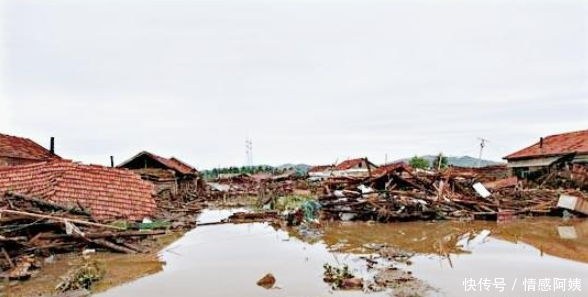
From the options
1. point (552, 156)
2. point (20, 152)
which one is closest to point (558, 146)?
point (552, 156)

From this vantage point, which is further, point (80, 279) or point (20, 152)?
point (20, 152)

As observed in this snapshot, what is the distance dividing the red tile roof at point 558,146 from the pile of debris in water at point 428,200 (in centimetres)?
708

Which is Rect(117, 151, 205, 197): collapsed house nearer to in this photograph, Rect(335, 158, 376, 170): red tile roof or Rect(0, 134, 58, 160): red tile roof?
Rect(0, 134, 58, 160): red tile roof

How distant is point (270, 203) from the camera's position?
26609 mm

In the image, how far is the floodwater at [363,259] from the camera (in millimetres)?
8656

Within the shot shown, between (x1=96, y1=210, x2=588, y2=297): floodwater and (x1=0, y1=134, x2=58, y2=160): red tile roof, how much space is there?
15824 millimetres

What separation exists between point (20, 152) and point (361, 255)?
2433 centimetres

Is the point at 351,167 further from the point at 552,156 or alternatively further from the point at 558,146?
the point at 552,156

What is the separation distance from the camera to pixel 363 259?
1109 cm

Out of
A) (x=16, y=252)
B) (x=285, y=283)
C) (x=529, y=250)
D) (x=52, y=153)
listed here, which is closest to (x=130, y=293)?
(x=285, y=283)

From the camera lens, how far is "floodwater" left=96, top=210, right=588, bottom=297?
28.4 feet

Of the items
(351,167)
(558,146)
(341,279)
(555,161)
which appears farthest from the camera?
(351,167)

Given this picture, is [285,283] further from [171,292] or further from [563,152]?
[563,152]

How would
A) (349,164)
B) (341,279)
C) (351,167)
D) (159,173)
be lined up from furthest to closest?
(349,164), (351,167), (159,173), (341,279)
